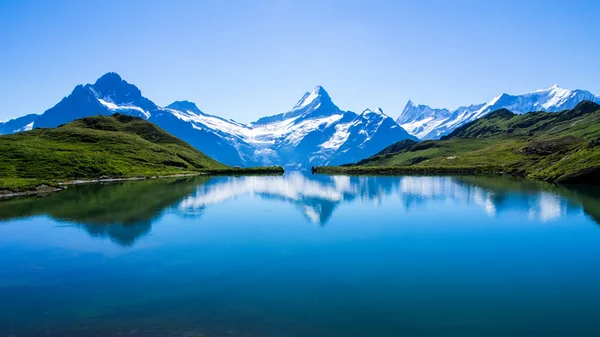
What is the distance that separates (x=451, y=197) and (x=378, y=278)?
66388mm

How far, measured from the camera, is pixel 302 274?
33.5 meters

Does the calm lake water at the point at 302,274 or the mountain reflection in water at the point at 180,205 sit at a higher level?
the mountain reflection in water at the point at 180,205

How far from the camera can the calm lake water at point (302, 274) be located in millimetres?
23734

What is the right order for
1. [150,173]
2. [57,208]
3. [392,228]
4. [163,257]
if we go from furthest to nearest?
[150,173] < [57,208] < [392,228] < [163,257]

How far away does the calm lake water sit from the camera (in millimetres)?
23734

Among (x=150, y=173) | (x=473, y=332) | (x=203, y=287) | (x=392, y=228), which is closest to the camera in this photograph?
(x=473, y=332)

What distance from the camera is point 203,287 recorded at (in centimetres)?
3042

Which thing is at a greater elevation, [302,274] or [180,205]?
[180,205]

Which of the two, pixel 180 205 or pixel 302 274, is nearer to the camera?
pixel 302 274

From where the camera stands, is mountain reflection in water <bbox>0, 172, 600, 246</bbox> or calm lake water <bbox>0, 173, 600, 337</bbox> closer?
calm lake water <bbox>0, 173, 600, 337</bbox>

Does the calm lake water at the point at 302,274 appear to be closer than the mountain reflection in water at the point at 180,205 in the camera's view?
Yes

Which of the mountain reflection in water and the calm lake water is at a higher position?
the mountain reflection in water

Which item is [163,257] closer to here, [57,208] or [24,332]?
[24,332]

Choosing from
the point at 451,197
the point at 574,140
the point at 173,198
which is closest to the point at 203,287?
the point at 173,198
